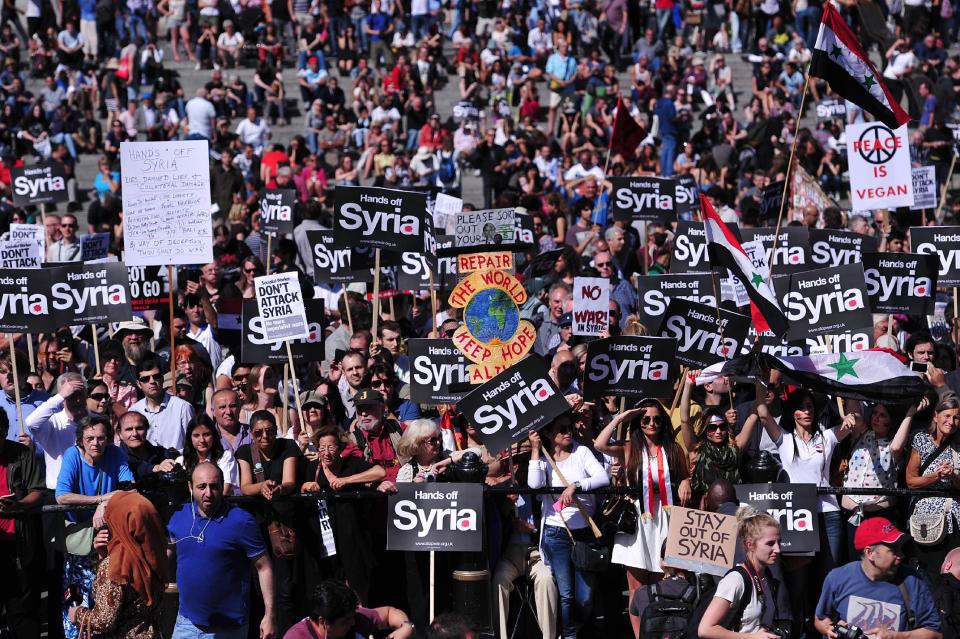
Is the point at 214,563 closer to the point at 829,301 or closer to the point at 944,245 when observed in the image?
the point at 829,301

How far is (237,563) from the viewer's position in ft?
30.2

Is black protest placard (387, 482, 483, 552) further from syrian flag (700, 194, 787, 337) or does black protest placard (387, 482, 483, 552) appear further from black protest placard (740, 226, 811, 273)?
black protest placard (740, 226, 811, 273)

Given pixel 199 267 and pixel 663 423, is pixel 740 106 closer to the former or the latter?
pixel 199 267

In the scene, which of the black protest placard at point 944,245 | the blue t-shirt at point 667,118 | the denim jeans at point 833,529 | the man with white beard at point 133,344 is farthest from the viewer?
the blue t-shirt at point 667,118

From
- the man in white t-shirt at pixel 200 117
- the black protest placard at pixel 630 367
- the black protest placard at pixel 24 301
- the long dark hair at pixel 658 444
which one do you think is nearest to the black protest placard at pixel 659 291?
the black protest placard at pixel 630 367

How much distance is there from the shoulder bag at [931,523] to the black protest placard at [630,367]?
180cm

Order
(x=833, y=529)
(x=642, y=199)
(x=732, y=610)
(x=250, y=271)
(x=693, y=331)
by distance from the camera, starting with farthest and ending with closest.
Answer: (x=642, y=199)
(x=250, y=271)
(x=693, y=331)
(x=833, y=529)
(x=732, y=610)

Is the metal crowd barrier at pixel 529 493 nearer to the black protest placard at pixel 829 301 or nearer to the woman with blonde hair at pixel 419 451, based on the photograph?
the woman with blonde hair at pixel 419 451

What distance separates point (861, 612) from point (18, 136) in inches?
809

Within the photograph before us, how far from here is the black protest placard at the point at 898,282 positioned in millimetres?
13562

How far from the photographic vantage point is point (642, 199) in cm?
1788

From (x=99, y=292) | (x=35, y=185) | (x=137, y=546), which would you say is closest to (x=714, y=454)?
(x=137, y=546)

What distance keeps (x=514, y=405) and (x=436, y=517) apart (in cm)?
87

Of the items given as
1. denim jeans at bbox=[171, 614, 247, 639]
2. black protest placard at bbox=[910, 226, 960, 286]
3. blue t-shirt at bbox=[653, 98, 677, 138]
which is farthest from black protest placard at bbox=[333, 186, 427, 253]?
blue t-shirt at bbox=[653, 98, 677, 138]
